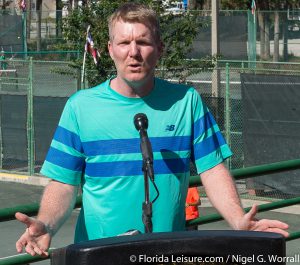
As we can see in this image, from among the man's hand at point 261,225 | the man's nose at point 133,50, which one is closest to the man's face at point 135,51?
the man's nose at point 133,50

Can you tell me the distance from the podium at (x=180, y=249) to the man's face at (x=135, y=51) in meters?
1.18

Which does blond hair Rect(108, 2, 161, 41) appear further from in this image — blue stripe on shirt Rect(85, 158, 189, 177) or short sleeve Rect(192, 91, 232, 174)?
blue stripe on shirt Rect(85, 158, 189, 177)

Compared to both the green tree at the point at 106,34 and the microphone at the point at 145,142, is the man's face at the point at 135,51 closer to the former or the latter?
the microphone at the point at 145,142

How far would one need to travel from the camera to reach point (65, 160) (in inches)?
137

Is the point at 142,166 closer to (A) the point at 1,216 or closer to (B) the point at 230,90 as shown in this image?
(A) the point at 1,216

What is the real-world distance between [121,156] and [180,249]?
1.19 meters

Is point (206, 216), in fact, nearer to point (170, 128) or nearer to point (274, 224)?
point (170, 128)

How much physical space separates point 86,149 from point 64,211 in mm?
257

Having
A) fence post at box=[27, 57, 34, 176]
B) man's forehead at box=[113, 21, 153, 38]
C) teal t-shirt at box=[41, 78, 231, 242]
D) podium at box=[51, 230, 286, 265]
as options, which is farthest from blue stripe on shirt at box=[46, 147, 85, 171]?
fence post at box=[27, 57, 34, 176]

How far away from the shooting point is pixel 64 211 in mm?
3389

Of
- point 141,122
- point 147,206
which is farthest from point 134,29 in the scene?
point 147,206

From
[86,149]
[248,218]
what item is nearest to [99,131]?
[86,149]

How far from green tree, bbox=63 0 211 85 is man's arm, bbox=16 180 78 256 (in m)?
14.8

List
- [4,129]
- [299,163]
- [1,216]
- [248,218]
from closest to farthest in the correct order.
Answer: [248,218] → [1,216] → [299,163] → [4,129]
